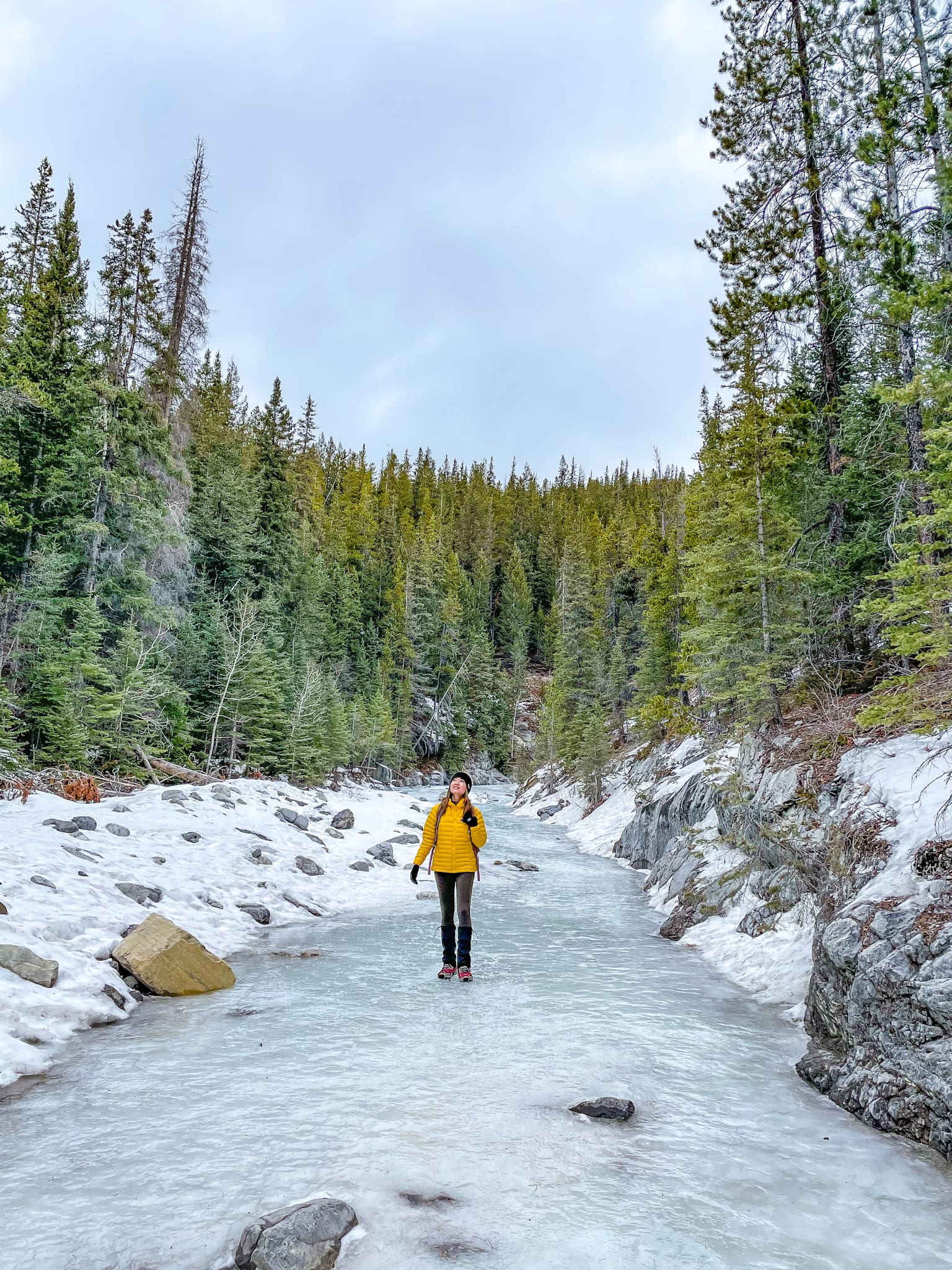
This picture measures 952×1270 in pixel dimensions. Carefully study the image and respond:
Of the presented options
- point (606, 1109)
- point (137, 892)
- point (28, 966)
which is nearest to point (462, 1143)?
point (606, 1109)

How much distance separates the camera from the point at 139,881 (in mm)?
10625

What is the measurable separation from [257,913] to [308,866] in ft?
12.4

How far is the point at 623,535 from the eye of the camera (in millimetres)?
62406

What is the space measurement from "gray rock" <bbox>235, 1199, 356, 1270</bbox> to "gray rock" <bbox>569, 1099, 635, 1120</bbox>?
6.98ft

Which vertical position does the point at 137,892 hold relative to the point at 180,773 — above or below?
below

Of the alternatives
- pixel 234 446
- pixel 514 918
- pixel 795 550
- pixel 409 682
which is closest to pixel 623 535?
pixel 409 682

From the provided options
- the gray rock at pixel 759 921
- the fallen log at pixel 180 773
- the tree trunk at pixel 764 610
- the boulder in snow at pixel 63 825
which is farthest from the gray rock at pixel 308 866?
the tree trunk at pixel 764 610

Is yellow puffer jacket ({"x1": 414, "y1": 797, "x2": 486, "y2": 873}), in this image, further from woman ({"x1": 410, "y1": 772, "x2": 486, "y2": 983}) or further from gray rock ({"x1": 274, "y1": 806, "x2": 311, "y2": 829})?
gray rock ({"x1": 274, "y1": 806, "x2": 311, "y2": 829})

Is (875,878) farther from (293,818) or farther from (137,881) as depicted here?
(293,818)

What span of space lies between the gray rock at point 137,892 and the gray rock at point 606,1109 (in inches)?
286

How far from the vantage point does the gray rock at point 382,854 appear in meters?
18.8

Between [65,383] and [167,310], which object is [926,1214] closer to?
[65,383]

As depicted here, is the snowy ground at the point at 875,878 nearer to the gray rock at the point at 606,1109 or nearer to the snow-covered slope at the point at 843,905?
the snow-covered slope at the point at 843,905

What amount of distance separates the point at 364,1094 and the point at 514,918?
8.50 meters
